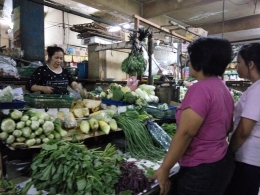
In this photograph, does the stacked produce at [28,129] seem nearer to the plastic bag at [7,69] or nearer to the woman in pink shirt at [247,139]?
the woman in pink shirt at [247,139]

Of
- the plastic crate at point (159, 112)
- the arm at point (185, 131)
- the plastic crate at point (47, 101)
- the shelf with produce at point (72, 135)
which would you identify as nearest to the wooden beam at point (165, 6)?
the plastic crate at point (159, 112)

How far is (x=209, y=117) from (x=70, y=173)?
92 centimetres

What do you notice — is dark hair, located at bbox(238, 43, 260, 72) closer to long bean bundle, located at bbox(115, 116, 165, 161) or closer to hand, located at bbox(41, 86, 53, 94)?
long bean bundle, located at bbox(115, 116, 165, 161)

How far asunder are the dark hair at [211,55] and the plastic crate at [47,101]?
1366 millimetres

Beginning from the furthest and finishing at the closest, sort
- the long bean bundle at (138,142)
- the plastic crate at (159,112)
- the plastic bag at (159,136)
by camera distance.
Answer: the plastic crate at (159,112)
the plastic bag at (159,136)
the long bean bundle at (138,142)

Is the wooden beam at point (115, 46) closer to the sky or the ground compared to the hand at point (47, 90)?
closer to the sky

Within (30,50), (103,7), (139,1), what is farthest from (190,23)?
(30,50)

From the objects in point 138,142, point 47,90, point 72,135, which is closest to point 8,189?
point 72,135

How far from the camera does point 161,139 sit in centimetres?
221

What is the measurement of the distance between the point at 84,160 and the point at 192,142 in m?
0.72

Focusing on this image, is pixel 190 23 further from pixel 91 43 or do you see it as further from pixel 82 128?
pixel 82 128

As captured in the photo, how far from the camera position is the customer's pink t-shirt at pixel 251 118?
137cm

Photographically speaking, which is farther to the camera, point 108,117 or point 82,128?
point 108,117

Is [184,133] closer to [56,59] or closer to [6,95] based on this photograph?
[6,95]
